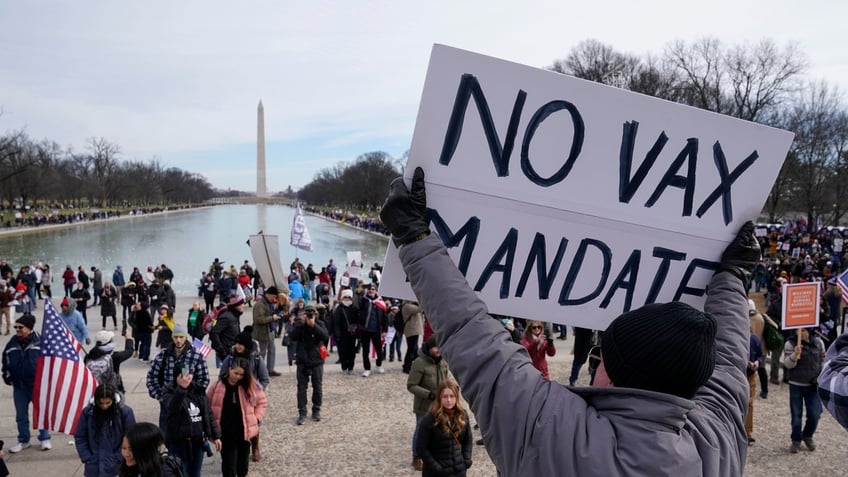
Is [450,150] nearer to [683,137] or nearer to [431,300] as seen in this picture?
[431,300]

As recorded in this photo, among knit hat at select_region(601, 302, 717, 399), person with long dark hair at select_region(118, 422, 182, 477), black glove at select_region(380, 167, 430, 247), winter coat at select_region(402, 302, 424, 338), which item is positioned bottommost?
winter coat at select_region(402, 302, 424, 338)

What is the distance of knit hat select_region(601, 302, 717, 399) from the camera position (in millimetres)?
1145

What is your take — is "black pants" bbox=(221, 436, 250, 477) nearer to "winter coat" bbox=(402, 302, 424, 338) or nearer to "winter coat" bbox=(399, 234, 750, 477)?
"winter coat" bbox=(402, 302, 424, 338)

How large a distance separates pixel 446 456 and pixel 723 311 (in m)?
3.77

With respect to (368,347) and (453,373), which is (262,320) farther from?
(453,373)

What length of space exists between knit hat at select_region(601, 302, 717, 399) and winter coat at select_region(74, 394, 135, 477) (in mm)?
4971

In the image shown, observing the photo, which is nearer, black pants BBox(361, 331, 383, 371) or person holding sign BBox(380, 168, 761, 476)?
person holding sign BBox(380, 168, 761, 476)

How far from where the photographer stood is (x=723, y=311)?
166 cm

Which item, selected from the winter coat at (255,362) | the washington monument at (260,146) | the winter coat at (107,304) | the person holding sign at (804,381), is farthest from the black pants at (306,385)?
the washington monument at (260,146)

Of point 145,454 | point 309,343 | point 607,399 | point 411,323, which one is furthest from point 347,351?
point 607,399

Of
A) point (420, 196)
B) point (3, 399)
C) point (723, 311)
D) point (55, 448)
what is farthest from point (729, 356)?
point (3, 399)

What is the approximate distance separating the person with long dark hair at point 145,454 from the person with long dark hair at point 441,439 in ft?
6.75

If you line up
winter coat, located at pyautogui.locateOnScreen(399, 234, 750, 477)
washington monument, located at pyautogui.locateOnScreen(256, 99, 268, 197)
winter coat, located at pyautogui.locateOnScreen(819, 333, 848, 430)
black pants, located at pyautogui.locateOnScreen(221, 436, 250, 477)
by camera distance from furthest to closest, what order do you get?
washington monument, located at pyautogui.locateOnScreen(256, 99, 268, 197), black pants, located at pyautogui.locateOnScreen(221, 436, 250, 477), winter coat, located at pyautogui.locateOnScreen(819, 333, 848, 430), winter coat, located at pyautogui.locateOnScreen(399, 234, 750, 477)

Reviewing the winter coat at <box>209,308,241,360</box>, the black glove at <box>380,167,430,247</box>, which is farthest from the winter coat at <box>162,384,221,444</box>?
the black glove at <box>380,167,430,247</box>
